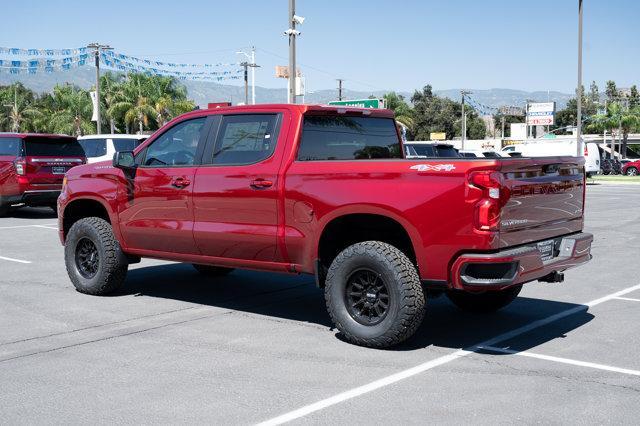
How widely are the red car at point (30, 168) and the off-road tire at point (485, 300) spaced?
1167cm

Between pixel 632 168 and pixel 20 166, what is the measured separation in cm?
4772

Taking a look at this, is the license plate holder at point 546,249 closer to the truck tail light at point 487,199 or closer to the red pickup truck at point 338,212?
the red pickup truck at point 338,212

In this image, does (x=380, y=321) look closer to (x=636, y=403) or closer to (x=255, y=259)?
(x=255, y=259)

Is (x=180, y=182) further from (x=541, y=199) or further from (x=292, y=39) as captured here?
(x=292, y=39)

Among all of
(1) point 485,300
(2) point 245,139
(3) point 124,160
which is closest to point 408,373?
(1) point 485,300

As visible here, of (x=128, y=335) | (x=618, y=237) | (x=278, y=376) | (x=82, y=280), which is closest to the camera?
(x=278, y=376)

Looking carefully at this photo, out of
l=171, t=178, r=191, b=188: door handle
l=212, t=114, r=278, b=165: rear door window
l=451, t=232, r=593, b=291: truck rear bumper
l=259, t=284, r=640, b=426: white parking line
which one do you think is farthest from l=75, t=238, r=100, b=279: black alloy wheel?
l=451, t=232, r=593, b=291: truck rear bumper

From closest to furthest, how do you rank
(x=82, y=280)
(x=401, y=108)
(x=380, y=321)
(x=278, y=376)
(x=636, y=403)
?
(x=636, y=403)
(x=278, y=376)
(x=380, y=321)
(x=82, y=280)
(x=401, y=108)

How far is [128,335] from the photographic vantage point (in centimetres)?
643

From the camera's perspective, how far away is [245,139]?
693cm

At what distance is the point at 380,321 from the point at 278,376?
1077 mm

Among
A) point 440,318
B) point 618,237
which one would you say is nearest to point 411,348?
point 440,318

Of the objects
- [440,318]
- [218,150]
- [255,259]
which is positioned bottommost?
[440,318]

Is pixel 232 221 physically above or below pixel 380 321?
above
